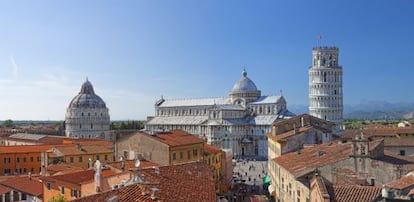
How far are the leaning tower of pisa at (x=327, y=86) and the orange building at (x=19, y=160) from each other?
71.3 metres

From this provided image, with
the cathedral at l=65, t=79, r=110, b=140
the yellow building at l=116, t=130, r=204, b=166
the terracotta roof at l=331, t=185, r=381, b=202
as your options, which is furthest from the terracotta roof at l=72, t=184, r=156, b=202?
the cathedral at l=65, t=79, r=110, b=140

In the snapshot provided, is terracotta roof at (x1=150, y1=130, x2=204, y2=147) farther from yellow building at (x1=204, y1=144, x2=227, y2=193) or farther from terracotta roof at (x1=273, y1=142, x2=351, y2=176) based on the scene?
terracotta roof at (x1=273, y1=142, x2=351, y2=176)

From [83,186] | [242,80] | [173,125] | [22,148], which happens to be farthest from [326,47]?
[83,186]

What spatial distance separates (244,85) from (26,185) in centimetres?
9086

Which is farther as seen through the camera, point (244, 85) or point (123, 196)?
point (244, 85)

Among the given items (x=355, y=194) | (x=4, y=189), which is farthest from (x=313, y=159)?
(x=4, y=189)

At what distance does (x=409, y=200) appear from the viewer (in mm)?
12078

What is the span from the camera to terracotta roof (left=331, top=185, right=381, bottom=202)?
21.3 meters

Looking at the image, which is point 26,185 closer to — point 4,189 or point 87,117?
point 4,189

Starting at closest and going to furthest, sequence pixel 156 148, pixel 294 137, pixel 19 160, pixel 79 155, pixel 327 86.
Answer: pixel 156 148, pixel 294 137, pixel 79 155, pixel 19 160, pixel 327 86

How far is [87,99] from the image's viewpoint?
13800 centimetres

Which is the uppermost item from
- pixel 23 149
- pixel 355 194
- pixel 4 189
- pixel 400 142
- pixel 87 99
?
pixel 87 99

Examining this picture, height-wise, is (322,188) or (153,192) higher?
(153,192)

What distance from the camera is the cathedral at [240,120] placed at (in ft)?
365
